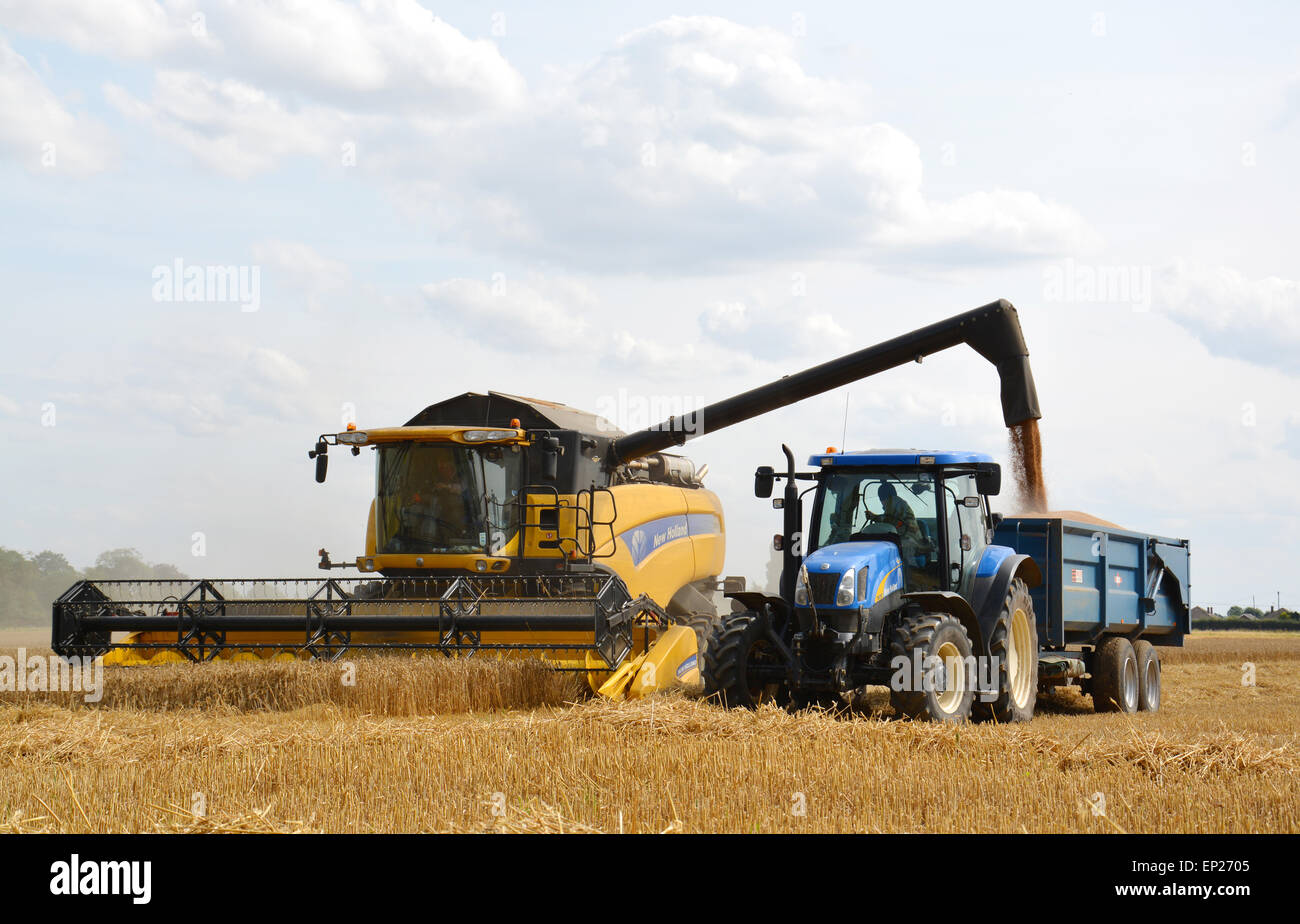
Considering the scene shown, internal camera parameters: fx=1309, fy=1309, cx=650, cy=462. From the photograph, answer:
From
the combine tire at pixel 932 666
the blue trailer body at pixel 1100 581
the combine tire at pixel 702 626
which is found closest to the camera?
the combine tire at pixel 932 666

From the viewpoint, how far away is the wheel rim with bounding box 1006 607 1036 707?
33.9ft

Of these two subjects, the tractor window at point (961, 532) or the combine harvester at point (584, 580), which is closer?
the combine harvester at point (584, 580)

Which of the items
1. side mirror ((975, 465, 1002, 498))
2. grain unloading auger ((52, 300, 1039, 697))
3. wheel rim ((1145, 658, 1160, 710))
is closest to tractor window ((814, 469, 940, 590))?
side mirror ((975, 465, 1002, 498))

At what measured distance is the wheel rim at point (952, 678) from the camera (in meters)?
9.16

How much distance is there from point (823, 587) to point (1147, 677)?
19.0ft

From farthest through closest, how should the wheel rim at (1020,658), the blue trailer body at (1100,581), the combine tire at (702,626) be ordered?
the combine tire at (702,626) → the blue trailer body at (1100,581) → the wheel rim at (1020,658)

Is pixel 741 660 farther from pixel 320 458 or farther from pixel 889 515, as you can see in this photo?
pixel 320 458

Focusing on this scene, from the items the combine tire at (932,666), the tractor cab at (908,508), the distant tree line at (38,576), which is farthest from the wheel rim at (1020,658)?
the distant tree line at (38,576)

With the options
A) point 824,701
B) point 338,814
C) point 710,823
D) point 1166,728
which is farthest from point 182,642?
point 1166,728

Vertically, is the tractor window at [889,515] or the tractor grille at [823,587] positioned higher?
the tractor window at [889,515]

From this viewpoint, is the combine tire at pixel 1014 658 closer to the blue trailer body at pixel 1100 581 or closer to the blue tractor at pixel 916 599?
the blue tractor at pixel 916 599

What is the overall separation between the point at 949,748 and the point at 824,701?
2345 mm

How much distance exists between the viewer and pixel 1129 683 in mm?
12508
